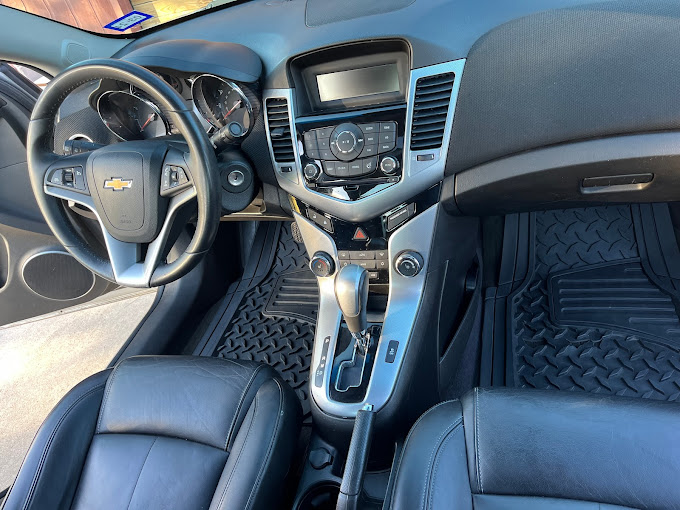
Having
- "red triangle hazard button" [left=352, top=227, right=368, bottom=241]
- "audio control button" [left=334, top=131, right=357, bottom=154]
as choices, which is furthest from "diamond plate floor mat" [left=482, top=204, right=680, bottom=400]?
"audio control button" [left=334, top=131, right=357, bottom=154]

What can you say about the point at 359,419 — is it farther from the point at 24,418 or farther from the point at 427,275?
the point at 24,418

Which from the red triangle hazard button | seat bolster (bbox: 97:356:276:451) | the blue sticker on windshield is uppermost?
the blue sticker on windshield

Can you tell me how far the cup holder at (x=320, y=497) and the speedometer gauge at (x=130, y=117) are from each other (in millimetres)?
1056

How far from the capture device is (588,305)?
5.71 feet

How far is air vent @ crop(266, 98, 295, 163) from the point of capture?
1408 millimetres

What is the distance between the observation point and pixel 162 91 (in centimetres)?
112

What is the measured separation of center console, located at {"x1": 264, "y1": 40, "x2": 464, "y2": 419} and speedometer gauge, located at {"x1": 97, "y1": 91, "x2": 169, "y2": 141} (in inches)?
13.7

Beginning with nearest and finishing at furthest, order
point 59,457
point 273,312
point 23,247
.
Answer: point 59,457 < point 273,312 < point 23,247

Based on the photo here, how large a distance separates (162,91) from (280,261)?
1239 mm

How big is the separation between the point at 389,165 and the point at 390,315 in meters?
0.40

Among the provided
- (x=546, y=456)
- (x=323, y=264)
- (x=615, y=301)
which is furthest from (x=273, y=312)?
(x=546, y=456)

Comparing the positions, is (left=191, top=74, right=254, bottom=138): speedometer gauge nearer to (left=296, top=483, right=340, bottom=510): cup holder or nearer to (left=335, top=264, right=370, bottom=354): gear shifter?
(left=335, top=264, right=370, bottom=354): gear shifter

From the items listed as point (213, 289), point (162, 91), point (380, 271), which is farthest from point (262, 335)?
point (162, 91)

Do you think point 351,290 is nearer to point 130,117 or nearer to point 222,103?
point 222,103
